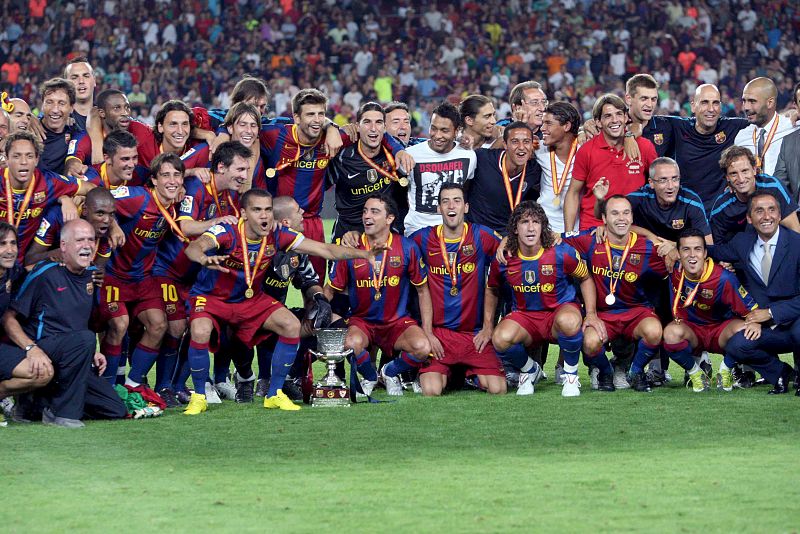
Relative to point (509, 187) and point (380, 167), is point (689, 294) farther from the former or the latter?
point (380, 167)

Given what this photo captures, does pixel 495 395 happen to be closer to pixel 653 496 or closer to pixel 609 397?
pixel 609 397

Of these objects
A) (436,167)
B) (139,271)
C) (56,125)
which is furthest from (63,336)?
(436,167)

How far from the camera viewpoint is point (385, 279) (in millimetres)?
8352

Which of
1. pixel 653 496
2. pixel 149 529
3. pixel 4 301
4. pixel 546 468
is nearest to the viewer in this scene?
pixel 149 529

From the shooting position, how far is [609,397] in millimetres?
7879

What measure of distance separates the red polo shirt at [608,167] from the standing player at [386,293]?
1.40 m

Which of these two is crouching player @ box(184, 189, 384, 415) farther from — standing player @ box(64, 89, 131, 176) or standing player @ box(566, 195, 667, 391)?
standing player @ box(566, 195, 667, 391)

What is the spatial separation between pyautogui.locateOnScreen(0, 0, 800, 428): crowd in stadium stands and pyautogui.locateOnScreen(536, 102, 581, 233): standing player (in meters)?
0.01

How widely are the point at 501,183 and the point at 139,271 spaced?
2747 millimetres

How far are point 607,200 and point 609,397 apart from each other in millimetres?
1411

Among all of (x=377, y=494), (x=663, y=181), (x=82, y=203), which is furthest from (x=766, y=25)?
(x=377, y=494)

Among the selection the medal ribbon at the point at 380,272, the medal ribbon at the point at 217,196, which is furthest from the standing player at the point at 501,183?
the medal ribbon at the point at 217,196

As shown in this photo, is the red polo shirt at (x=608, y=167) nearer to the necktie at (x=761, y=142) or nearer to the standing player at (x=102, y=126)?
the necktie at (x=761, y=142)

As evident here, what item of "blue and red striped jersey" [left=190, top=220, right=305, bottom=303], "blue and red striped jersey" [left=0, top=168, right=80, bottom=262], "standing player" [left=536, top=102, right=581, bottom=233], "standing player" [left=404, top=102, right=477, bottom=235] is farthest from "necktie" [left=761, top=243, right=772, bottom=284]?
"blue and red striped jersey" [left=0, top=168, right=80, bottom=262]
